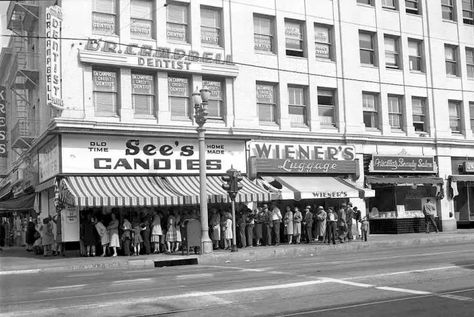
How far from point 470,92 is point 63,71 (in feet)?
76.2

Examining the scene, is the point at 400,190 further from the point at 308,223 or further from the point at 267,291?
the point at 267,291

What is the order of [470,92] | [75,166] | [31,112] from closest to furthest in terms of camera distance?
1. [75,166]
2. [31,112]
3. [470,92]

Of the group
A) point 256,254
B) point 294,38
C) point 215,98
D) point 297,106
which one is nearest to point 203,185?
point 256,254

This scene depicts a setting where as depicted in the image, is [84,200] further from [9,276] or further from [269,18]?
[269,18]

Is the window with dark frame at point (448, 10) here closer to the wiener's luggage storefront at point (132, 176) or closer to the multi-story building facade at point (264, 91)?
the multi-story building facade at point (264, 91)

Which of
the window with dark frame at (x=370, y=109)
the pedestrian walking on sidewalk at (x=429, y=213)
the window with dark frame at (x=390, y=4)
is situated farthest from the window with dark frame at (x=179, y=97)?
the pedestrian walking on sidewalk at (x=429, y=213)

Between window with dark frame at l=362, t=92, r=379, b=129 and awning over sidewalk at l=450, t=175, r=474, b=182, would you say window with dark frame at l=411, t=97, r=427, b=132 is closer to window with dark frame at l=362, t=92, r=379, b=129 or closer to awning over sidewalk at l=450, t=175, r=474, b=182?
window with dark frame at l=362, t=92, r=379, b=129

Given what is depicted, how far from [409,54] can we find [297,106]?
8.16 metres

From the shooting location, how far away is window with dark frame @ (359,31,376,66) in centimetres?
3003

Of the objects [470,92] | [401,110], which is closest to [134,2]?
[401,110]

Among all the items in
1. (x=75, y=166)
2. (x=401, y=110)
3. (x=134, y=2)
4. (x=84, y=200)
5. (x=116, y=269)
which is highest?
(x=134, y=2)

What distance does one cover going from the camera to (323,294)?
1032 centimetres

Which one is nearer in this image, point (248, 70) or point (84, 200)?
point (84, 200)

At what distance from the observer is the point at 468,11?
33.9 m
